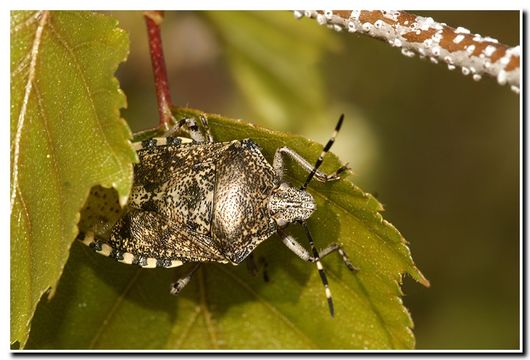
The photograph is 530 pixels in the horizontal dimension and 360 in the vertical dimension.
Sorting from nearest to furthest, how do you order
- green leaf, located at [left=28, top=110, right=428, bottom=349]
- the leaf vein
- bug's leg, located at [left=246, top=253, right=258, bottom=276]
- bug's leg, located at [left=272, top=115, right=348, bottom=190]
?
bug's leg, located at [left=272, top=115, right=348, bottom=190] → green leaf, located at [left=28, top=110, right=428, bottom=349] → bug's leg, located at [left=246, top=253, right=258, bottom=276] → the leaf vein

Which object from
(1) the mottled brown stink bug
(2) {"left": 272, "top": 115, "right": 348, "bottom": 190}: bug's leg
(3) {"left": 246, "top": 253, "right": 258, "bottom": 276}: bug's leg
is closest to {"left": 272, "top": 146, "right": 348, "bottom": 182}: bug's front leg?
(2) {"left": 272, "top": 115, "right": 348, "bottom": 190}: bug's leg

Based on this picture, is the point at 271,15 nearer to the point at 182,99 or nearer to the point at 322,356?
the point at 182,99

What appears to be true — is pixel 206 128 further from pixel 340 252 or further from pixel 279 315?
pixel 279 315

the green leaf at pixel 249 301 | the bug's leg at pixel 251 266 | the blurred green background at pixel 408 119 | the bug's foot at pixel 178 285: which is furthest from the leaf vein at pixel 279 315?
the blurred green background at pixel 408 119

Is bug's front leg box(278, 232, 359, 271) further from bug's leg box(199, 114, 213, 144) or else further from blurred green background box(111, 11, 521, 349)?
blurred green background box(111, 11, 521, 349)

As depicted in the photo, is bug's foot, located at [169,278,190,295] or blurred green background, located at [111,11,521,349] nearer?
bug's foot, located at [169,278,190,295]

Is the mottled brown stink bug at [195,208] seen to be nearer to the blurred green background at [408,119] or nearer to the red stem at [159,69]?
the red stem at [159,69]

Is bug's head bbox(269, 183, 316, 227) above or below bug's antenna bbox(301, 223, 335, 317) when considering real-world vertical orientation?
above

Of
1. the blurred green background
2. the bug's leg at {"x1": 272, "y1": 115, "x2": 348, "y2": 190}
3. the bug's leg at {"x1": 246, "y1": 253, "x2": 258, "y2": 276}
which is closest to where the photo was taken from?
the bug's leg at {"x1": 272, "y1": 115, "x2": 348, "y2": 190}

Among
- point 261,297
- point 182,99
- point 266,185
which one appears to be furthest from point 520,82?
point 182,99
